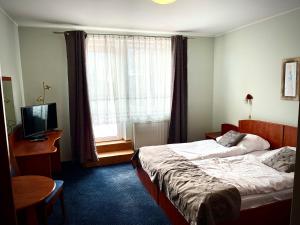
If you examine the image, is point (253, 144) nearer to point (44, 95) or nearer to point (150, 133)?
point (150, 133)

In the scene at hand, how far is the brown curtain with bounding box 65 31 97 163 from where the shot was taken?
12.9 ft

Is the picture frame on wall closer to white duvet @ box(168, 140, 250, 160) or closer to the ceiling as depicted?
the ceiling

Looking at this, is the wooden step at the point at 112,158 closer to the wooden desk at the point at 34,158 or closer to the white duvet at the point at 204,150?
the white duvet at the point at 204,150

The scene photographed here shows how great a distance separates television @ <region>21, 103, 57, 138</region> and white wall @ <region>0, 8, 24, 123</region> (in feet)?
0.81

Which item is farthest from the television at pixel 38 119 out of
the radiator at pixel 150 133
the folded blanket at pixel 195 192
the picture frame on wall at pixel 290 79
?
the picture frame on wall at pixel 290 79

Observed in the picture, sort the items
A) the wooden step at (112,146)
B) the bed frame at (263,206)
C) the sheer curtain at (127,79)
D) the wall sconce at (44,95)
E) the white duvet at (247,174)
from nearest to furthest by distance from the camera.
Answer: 1. the bed frame at (263,206)
2. the white duvet at (247,174)
3. the wall sconce at (44,95)
4. the sheer curtain at (127,79)
5. the wooden step at (112,146)

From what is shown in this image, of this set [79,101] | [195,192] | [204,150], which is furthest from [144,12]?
[195,192]

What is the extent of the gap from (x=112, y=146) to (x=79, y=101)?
3.80 feet

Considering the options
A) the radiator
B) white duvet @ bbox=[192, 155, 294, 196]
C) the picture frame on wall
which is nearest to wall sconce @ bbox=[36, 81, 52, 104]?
the radiator

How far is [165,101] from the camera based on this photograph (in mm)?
4719

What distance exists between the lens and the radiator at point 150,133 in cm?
463

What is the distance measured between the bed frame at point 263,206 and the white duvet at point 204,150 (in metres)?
0.59

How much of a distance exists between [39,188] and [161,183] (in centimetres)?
132

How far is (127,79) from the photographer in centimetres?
439
